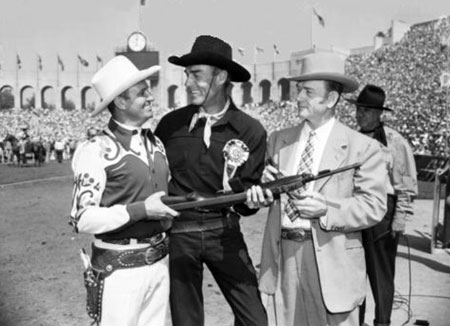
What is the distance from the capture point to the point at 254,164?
3494 mm

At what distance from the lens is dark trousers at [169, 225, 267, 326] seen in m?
3.40

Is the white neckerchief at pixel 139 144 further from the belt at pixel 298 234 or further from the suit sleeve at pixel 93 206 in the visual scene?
the belt at pixel 298 234

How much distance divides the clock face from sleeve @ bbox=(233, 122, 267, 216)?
71.6 m

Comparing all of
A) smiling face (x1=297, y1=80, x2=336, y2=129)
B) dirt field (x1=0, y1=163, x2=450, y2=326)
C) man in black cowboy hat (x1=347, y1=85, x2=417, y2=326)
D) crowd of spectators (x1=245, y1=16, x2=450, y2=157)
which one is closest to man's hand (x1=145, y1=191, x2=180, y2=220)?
smiling face (x1=297, y1=80, x2=336, y2=129)

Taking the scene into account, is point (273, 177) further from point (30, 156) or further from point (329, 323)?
point (30, 156)

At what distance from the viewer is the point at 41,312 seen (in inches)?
216

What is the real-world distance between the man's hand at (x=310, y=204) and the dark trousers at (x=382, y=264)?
81.7 inches

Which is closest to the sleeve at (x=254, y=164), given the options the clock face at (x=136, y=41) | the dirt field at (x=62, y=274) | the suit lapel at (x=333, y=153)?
the suit lapel at (x=333, y=153)

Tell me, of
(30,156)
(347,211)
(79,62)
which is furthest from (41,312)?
(79,62)

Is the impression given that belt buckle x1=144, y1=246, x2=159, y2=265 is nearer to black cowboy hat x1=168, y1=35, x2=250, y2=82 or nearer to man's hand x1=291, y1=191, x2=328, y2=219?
man's hand x1=291, y1=191, x2=328, y2=219

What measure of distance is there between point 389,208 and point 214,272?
228cm

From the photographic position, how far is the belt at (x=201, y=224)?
3416mm

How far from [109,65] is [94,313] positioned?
1442 mm

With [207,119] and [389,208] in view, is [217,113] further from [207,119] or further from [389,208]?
[389,208]
